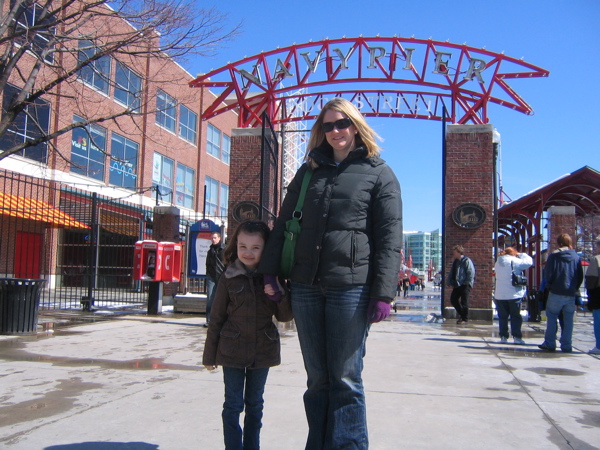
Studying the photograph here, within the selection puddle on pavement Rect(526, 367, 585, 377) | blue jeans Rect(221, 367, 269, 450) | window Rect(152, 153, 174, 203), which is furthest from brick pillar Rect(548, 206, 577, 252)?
window Rect(152, 153, 174, 203)

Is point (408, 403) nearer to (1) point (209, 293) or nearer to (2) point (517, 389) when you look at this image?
(2) point (517, 389)

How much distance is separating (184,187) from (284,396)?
29.5 m

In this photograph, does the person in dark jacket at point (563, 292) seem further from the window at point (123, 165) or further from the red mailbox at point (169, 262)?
the window at point (123, 165)

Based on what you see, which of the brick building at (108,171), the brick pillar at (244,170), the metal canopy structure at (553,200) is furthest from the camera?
the brick building at (108,171)

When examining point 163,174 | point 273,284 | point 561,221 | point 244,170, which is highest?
point 163,174

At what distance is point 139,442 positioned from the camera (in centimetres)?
341

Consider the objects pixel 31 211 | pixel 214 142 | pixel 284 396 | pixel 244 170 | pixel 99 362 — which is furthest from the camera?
pixel 214 142

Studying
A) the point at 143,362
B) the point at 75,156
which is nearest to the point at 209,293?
the point at 143,362

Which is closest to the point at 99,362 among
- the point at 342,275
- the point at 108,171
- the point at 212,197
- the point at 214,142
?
the point at 342,275

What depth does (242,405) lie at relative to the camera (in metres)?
3.09

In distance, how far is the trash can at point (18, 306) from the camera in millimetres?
8000

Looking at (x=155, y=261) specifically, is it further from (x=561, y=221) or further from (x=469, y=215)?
(x=561, y=221)

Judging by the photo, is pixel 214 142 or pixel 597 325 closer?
pixel 597 325

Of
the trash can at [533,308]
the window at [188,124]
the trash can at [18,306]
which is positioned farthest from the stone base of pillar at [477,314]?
the window at [188,124]
